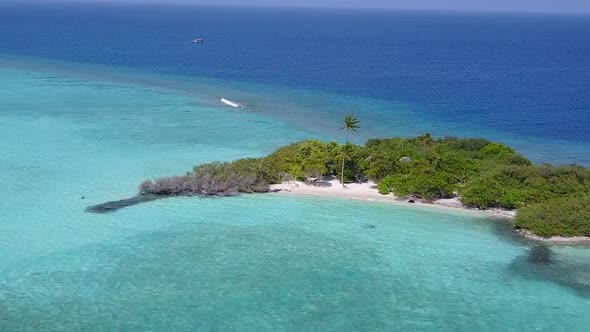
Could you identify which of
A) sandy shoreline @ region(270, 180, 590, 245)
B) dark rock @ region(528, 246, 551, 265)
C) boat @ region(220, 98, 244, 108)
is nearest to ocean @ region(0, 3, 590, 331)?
dark rock @ region(528, 246, 551, 265)

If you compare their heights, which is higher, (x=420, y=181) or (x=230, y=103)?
(x=230, y=103)

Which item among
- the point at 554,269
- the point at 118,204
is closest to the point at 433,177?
the point at 554,269

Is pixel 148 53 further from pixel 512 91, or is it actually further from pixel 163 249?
pixel 163 249

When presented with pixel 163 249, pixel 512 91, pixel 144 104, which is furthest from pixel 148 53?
pixel 163 249

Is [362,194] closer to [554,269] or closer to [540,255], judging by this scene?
[540,255]

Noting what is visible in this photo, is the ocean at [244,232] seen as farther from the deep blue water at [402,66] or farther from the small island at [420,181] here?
the small island at [420,181]

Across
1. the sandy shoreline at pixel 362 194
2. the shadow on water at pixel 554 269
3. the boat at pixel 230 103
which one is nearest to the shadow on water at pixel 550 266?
the shadow on water at pixel 554 269
